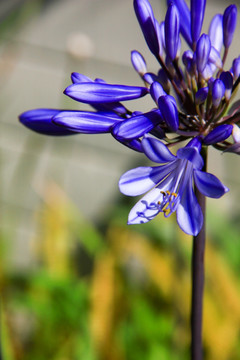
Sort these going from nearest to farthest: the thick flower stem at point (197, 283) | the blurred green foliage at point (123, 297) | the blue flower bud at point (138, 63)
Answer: the thick flower stem at point (197, 283) < the blue flower bud at point (138, 63) < the blurred green foliage at point (123, 297)

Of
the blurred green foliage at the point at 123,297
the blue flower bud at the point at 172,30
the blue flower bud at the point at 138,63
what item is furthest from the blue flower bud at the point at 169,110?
the blurred green foliage at the point at 123,297

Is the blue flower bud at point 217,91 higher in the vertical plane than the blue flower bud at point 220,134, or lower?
higher

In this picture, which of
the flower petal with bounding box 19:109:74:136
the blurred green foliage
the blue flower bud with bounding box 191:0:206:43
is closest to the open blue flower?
the flower petal with bounding box 19:109:74:136

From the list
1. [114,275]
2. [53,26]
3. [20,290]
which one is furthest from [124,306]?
[53,26]

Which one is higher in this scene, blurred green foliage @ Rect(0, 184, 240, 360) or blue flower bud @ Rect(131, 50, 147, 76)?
blue flower bud @ Rect(131, 50, 147, 76)

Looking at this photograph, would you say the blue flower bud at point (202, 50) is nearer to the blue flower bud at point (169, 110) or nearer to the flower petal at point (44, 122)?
the blue flower bud at point (169, 110)

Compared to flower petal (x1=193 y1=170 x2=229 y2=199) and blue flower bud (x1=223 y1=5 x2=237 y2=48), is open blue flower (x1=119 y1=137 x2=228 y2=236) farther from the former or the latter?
blue flower bud (x1=223 y1=5 x2=237 y2=48)

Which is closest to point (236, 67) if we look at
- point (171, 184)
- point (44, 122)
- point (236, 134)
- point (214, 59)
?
point (214, 59)
